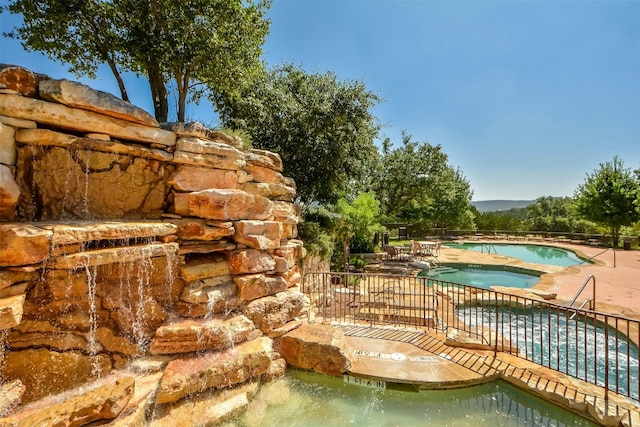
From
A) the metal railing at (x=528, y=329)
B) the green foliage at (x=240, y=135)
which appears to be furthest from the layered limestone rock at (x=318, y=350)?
the green foliage at (x=240, y=135)

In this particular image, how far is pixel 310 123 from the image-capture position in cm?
978

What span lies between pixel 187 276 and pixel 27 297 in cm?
172

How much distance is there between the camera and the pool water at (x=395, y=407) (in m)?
3.51

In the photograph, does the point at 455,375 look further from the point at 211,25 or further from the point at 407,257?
the point at 407,257

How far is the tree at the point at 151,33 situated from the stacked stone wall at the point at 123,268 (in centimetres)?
299

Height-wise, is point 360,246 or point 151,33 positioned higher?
point 151,33

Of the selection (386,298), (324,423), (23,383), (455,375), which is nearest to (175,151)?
(23,383)

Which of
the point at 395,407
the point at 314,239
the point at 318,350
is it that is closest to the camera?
the point at 395,407

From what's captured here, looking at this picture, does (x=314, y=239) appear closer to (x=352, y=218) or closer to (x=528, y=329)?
(x=352, y=218)

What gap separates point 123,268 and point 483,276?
1337 cm

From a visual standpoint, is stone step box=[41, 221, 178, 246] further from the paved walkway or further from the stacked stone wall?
the paved walkway

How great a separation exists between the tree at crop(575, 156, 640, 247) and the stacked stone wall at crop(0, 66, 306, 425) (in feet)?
75.3

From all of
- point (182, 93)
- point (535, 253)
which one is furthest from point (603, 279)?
point (182, 93)

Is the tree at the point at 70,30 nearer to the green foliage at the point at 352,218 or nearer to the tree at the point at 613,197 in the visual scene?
the green foliage at the point at 352,218
